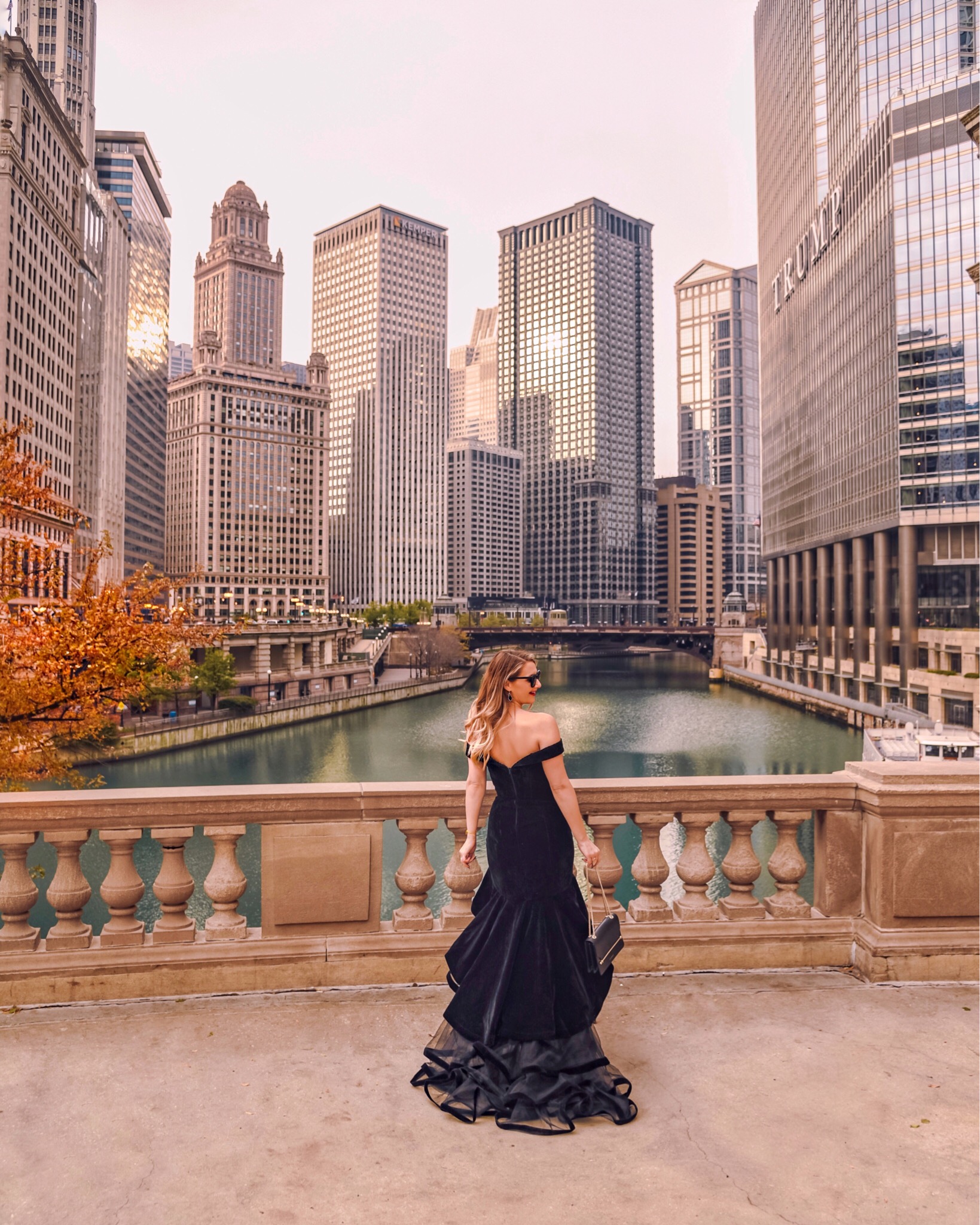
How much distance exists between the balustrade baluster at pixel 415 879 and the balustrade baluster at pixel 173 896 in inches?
59.4

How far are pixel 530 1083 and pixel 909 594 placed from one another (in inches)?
2976

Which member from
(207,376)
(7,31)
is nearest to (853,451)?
(7,31)

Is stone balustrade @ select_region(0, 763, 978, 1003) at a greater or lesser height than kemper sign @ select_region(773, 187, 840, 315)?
lesser

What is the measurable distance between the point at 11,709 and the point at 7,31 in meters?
116

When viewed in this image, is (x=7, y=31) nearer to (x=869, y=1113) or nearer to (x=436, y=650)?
(x=436, y=650)

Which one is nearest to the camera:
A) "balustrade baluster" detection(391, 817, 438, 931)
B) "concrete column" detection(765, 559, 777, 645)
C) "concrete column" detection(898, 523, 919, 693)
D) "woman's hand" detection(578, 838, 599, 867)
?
"woman's hand" detection(578, 838, 599, 867)

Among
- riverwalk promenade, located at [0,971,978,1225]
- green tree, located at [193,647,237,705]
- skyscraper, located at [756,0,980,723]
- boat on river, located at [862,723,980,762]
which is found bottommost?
boat on river, located at [862,723,980,762]

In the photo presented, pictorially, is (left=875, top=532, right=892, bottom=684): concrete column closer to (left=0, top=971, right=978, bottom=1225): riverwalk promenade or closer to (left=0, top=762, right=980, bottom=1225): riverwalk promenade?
(left=0, top=762, right=980, bottom=1225): riverwalk promenade

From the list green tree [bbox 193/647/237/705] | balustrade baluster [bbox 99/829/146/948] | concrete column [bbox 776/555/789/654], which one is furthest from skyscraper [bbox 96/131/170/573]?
balustrade baluster [bbox 99/829/146/948]

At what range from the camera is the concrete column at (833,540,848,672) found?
288 feet

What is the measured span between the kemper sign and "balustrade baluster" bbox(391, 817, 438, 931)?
10151 centimetres

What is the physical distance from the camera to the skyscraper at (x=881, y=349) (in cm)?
6981

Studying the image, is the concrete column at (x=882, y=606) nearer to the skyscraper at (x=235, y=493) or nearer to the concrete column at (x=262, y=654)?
the concrete column at (x=262, y=654)

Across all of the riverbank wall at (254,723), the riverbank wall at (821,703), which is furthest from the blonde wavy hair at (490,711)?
the riverbank wall at (821,703)
